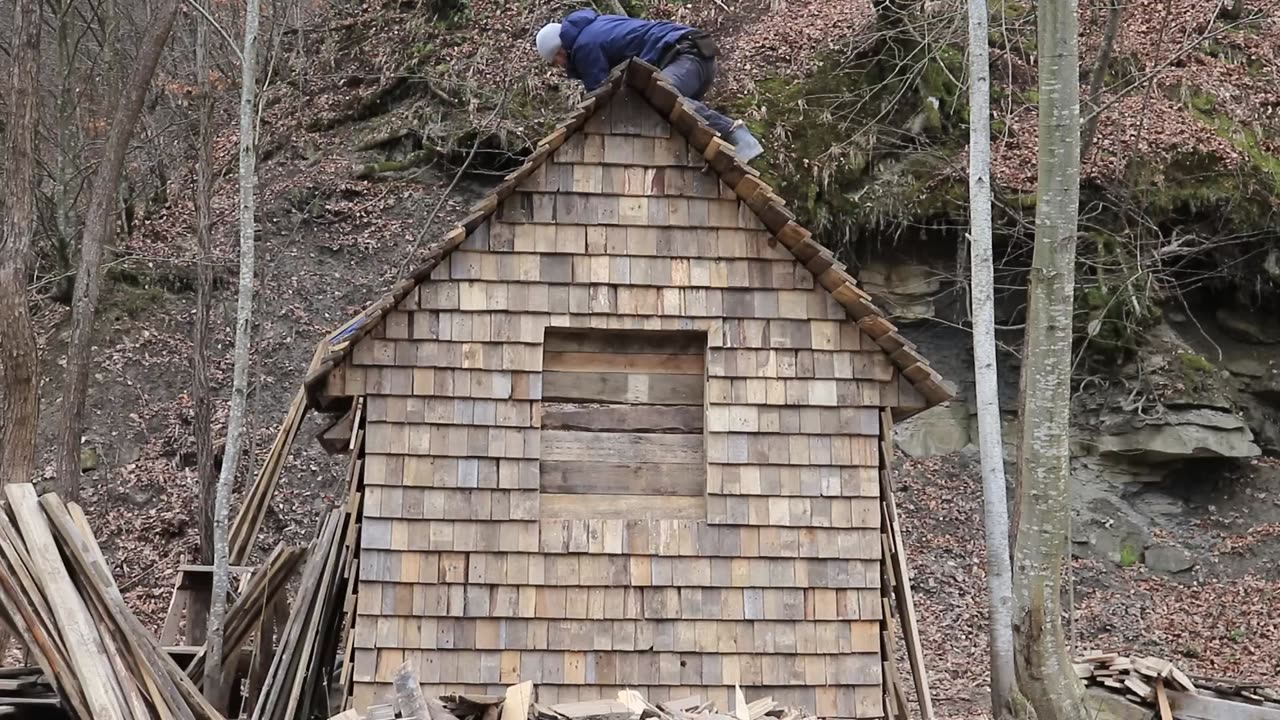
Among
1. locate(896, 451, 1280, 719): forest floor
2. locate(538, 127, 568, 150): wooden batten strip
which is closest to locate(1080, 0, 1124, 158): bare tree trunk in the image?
locate(896, 451, 1280, 719): forest floor

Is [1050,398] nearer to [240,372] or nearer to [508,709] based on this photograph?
[508,709]

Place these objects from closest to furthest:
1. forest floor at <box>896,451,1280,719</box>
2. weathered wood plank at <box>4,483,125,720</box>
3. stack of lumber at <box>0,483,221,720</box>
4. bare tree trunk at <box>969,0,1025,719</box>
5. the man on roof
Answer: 1. weathered wood plank at <box>4,483,125,720</box>
2. stack of lumber at <box>0,483,221,720</box>
3. the man on roof
4. bare tree trunk at <box>969,0,1025,719</box>
5. forest floor at <box>896,451,1280,719</box>

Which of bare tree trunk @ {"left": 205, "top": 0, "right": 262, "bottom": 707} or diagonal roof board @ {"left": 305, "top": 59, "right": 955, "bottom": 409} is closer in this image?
diagonal roof board @ {"left": 305, "top": 59, "right": 955, "bottom": 409}

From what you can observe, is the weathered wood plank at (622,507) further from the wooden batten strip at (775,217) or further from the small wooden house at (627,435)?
the wooden batten strip at (775,217)

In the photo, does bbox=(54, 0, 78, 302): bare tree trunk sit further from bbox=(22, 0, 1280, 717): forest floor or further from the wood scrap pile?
the wood scrap pile

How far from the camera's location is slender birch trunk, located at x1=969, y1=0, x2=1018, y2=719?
961 centimetres

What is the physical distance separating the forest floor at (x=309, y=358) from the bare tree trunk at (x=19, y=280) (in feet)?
10.5

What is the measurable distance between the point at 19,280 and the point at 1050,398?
336 inches

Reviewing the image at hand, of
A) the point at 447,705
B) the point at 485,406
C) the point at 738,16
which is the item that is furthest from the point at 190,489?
the point at 738,16

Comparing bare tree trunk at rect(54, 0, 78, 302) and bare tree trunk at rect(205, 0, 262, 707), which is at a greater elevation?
bare tree trunk at rect(54, 0, 78, 302)

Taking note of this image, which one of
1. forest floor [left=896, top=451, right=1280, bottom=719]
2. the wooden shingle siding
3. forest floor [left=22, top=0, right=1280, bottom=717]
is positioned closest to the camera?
the wooden shingle siding

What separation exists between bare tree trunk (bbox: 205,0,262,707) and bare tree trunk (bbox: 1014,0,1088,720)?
19.7 feet

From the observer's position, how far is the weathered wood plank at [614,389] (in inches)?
290

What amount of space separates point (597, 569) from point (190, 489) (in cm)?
833
